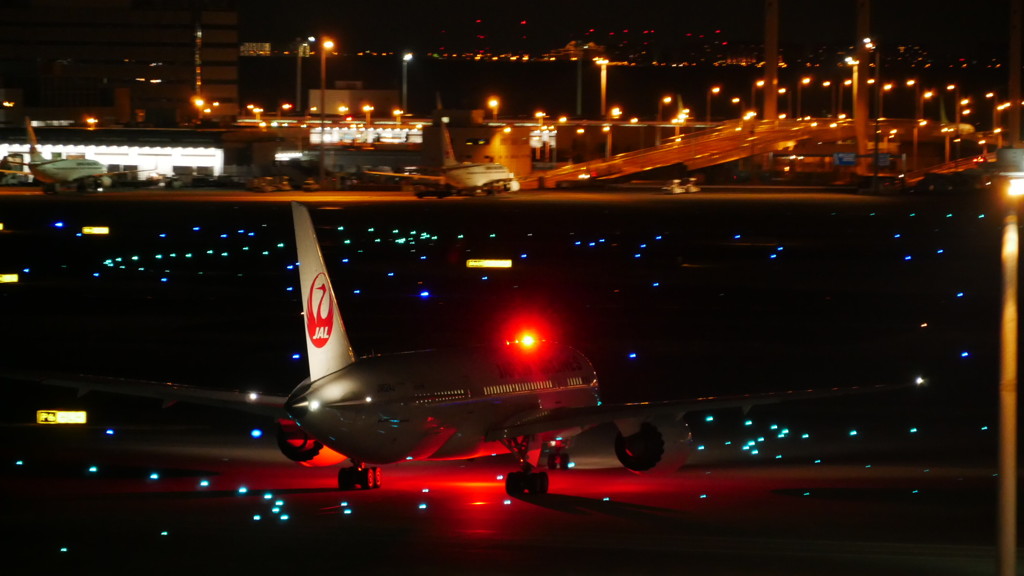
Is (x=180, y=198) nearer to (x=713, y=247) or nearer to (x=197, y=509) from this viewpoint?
(x=713, y=247)

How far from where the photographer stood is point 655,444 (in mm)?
20734

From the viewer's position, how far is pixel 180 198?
11006cm

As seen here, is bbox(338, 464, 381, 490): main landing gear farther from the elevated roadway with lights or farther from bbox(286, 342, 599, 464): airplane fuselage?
the elevated roadway with lights

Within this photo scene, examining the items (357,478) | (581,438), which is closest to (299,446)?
(357,478)

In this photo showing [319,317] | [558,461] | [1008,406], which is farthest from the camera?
[558,461]

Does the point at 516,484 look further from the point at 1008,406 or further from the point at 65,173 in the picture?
the point at 65,173

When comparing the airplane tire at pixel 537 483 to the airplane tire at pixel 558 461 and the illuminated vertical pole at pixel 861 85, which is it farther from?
the illuminated vertical pole at pixel 861 85

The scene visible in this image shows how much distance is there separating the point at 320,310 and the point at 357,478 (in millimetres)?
2694

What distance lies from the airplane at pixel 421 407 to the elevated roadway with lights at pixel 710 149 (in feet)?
392

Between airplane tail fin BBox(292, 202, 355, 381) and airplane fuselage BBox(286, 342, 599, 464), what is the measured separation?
0.34 m

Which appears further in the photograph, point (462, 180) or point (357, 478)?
point (462, 180)

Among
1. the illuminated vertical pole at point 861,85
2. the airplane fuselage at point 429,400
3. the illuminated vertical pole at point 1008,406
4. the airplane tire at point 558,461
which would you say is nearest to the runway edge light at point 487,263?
the airplane fuselage at point 429,400

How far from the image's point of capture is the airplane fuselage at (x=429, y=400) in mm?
18766

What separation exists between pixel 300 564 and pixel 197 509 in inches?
148
